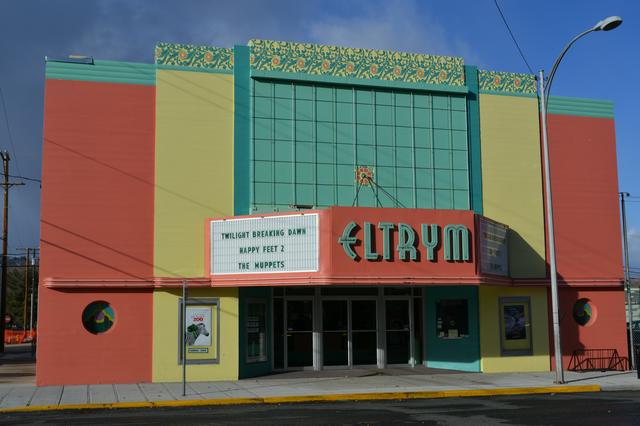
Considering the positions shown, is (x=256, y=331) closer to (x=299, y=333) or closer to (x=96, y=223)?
(x=299, y=333)

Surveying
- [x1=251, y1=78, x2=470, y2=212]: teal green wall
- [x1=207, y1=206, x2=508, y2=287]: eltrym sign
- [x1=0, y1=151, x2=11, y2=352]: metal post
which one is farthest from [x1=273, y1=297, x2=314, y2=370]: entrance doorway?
[x1=0, y1=151, x2=11, y2=352]: metal post

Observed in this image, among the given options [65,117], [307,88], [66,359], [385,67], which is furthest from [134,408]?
[385,67]

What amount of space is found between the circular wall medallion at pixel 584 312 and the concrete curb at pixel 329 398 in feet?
17.9

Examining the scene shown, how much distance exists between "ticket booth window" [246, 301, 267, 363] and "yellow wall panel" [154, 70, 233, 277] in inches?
85.8

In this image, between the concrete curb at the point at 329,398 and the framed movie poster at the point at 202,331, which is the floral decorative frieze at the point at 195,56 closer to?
the framed movie poster at the point at 202,331

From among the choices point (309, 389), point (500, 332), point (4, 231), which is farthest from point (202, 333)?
point (4, 231)

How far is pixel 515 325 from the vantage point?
80.7 ft

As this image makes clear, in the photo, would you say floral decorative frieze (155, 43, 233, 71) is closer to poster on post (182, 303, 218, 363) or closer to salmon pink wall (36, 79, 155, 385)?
salmon pink wall (36, 79, 155, 385)

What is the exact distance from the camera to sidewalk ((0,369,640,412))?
1744cm

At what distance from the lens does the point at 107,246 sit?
21.4 m

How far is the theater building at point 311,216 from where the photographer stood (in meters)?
21.0

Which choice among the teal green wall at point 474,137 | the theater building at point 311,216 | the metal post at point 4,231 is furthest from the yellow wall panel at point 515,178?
the metal post at point 4,231

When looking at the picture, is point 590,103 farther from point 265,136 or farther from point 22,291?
point 22,291

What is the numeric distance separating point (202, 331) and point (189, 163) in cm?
530
